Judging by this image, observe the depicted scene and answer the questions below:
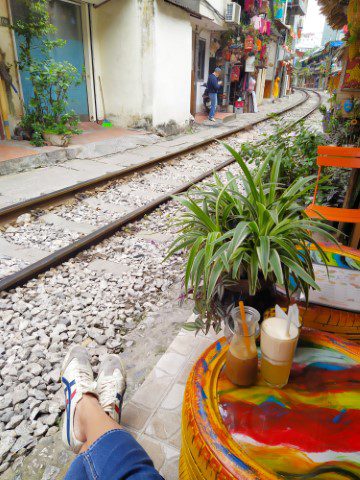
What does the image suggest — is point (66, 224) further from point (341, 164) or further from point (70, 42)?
point (70, 42)

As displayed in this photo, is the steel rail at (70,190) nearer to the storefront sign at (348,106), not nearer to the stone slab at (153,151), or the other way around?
the stone slab at (153,151)

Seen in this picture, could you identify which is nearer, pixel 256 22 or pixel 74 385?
pixel 74 385

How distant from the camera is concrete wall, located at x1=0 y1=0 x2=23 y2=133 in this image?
259 inches

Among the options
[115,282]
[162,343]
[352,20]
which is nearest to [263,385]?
[162,343]

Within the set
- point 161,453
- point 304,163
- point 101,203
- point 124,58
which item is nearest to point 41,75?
point 124,58

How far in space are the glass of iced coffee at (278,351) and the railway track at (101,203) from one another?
1.67 meters

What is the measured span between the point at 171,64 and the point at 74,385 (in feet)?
33.5

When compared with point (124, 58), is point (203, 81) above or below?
below

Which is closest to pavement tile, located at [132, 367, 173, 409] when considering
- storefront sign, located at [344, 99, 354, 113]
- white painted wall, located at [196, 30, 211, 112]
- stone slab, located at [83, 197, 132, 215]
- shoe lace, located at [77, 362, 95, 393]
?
shoe lace, located at [77, 362, 95, 393]

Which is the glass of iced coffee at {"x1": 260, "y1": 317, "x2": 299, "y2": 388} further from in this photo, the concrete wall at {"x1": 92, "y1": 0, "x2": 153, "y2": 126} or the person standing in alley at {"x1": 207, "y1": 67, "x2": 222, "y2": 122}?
the person standing in alley at {"x1": 207, "y1": 67, "x2": 222, "y2": 122}

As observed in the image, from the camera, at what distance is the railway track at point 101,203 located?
3.21m

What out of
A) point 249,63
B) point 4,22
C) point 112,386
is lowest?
point 112,386

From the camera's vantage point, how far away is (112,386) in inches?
68.2

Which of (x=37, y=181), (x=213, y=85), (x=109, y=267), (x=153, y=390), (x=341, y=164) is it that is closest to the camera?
(x=153, y=390)
